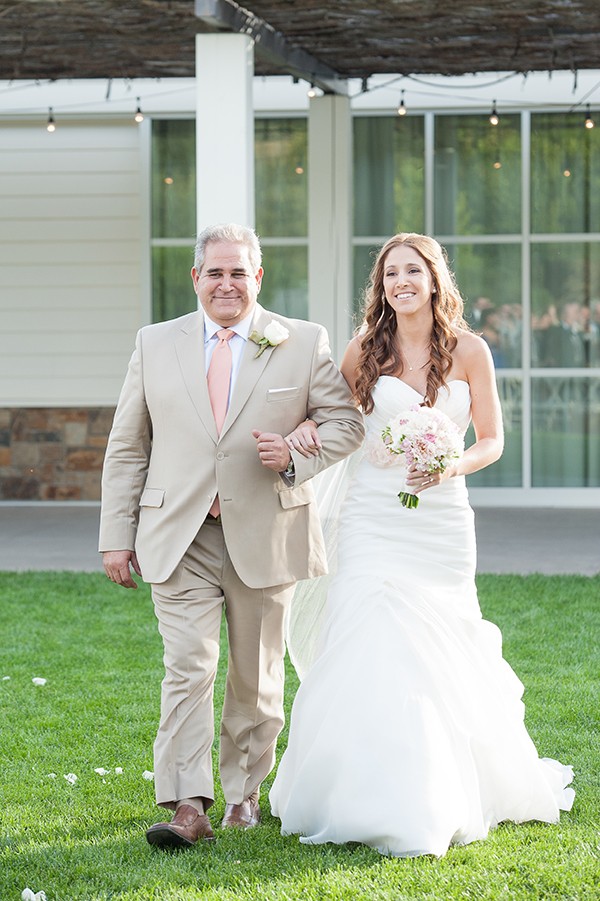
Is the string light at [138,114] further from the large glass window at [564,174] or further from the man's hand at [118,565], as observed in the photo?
the man's hand at [118,565]

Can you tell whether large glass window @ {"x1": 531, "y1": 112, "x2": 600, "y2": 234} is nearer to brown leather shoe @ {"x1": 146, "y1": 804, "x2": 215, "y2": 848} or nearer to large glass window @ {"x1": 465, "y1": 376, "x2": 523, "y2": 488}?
large glass window @ {"x1": 465, "y1": 376, "x2": 523, "y2": 488}

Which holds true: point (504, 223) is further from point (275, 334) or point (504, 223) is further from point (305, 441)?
point (305, 441)

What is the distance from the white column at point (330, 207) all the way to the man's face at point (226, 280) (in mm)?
7137

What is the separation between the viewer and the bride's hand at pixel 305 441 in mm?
4281

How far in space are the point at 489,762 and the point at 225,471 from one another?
1.32m

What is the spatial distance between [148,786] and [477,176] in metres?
9.67

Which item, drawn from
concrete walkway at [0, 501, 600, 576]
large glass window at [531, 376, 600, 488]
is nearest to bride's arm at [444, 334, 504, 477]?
concrete walkway at [0, 501, 600, 576]

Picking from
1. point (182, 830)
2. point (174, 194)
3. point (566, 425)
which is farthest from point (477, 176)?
point (182, 830)

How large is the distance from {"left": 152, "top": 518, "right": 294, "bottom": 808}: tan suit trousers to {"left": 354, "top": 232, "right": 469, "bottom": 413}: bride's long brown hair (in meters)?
0.83

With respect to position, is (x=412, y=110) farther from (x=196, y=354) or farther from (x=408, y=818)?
(x=408, y=818)

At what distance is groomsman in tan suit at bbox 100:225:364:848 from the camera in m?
4.26

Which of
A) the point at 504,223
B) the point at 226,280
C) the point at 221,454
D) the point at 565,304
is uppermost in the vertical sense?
the point at 504,223

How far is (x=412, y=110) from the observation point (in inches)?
517

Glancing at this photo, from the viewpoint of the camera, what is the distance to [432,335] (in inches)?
186
